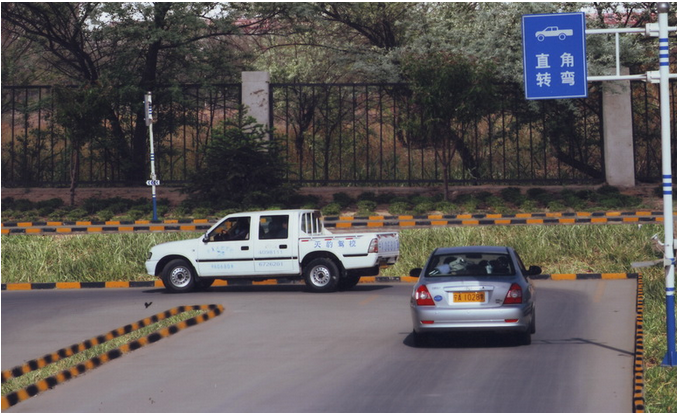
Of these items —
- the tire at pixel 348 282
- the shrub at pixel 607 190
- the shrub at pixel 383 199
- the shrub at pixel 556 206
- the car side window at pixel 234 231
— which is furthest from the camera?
the shrub at pixel 383 199

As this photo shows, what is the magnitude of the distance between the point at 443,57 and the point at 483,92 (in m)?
1.61

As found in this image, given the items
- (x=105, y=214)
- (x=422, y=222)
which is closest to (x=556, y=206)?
(x=422, y=222)

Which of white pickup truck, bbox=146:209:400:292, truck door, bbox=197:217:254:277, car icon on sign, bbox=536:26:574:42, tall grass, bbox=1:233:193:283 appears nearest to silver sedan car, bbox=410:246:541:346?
car icon on sign, bbox=536:26:574:42

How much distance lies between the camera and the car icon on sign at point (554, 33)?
1264cm

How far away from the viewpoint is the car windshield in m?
12.8

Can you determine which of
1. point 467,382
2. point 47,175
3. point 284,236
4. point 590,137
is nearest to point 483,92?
point 590,137

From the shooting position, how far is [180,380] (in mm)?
10609

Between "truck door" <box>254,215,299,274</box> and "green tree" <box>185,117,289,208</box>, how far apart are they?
7.40 meters

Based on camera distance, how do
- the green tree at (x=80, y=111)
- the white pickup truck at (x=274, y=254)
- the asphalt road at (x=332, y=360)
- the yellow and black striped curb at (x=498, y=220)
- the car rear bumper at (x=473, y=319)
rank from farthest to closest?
the green tree at (x=80, y=111), the yellow and black striped curb at (x=498, y=220), the white pickup truck at (x=274, y=254), the car rear bumper at (x=473, y=319), the asphalt road at (x=332, y=360)

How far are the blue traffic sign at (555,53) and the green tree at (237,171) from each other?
15194 mm

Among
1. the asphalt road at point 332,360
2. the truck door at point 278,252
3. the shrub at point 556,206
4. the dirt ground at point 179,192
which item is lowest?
the asphalt road at point 332,360

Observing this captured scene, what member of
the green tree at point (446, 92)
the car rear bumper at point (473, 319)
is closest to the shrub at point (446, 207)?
the green tree at point (446, 92)

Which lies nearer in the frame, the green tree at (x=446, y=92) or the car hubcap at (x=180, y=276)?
the car hubcap at (x=180, y=276)

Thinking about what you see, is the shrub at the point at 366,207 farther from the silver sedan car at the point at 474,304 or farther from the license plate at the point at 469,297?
the license plate at the point at 469,297
